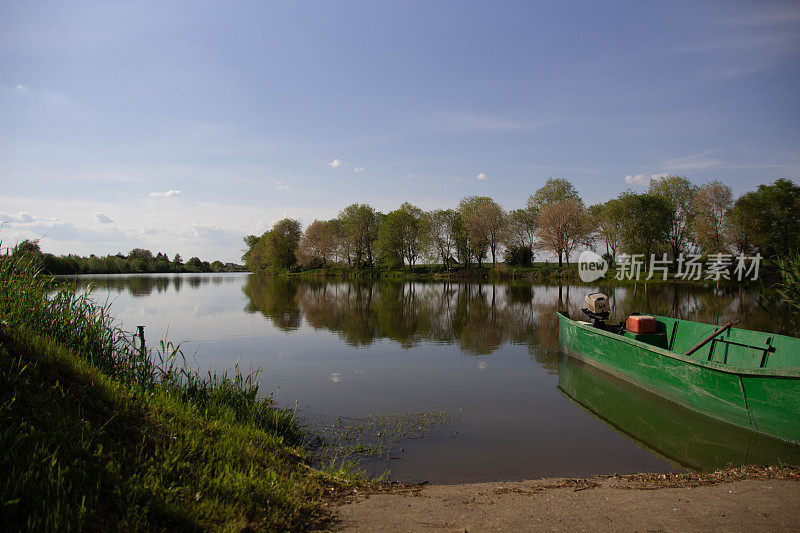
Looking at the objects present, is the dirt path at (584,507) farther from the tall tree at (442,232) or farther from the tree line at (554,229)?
the tall tree at (442,232)

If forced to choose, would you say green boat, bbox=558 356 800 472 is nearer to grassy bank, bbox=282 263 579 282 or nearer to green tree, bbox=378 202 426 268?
grassy bank, bbox=282 263 579 282

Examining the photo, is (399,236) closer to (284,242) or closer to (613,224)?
(284,242)

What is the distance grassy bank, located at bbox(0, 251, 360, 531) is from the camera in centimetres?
290

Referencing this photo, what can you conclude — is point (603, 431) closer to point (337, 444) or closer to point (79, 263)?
point (337, 444)

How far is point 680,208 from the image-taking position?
50.9 m

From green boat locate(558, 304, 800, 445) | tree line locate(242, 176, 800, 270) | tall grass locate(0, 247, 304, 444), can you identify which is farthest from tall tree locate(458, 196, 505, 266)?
tall grass locate(0, 247, 304, 444)

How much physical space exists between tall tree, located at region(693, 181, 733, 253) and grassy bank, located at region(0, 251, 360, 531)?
50.9 meters

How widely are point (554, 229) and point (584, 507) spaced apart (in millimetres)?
52800

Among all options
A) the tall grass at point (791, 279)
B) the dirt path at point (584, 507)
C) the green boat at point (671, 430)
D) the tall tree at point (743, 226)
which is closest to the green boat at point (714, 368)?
the green boat at point (671, 430)

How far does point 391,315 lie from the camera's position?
2200 centimetres

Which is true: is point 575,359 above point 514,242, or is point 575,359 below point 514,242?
below

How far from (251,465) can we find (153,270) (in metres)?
122

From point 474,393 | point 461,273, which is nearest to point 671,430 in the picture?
point 474,393

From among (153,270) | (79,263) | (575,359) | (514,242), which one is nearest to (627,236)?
(514,242)
